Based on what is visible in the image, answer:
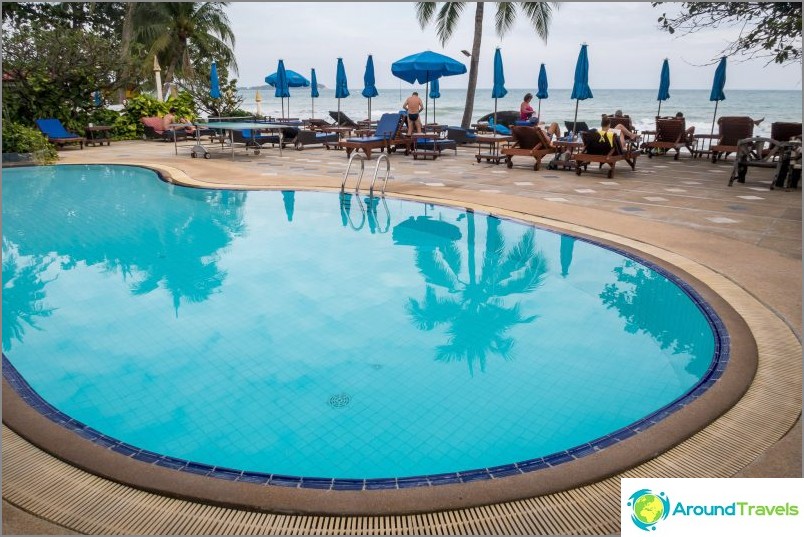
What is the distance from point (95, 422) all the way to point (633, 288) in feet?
16.1

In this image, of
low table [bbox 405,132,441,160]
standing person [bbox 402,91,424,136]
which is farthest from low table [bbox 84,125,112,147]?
low table [bbox 405,132,441,160]

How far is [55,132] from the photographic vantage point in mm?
15781

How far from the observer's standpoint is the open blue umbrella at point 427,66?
49.4ft

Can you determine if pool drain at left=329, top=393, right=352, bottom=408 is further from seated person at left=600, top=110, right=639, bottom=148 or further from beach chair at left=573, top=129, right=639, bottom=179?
seated person at left=600, top=110, right=639, bottom=148

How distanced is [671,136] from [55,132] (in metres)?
17.5

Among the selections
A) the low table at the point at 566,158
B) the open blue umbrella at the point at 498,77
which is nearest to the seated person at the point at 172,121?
the open blue umbrella at the point at 498,77

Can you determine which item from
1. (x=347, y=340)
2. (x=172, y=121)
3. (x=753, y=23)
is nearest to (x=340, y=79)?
(x=172, y=121)

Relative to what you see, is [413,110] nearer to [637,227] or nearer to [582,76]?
[582,76]

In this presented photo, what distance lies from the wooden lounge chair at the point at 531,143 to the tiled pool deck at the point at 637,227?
1.50 ft

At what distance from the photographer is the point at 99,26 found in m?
34.6

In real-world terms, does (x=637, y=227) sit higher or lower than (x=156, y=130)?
lower

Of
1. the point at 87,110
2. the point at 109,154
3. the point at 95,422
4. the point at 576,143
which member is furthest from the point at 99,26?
the point at 95,422

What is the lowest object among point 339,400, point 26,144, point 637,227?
point 339,400

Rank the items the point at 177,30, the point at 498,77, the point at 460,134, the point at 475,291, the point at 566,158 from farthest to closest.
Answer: the point at 177,30, the point at 460,134, the point at 498,77, the point at 566,158, the point at 475,291
